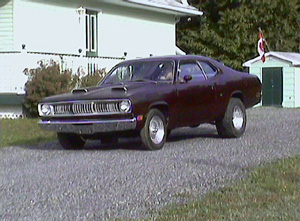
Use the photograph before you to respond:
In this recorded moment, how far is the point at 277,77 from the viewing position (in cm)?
2542

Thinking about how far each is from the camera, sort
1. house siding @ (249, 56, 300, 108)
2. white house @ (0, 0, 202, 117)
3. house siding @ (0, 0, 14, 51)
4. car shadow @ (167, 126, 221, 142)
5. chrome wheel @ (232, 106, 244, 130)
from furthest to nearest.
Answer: house siding @ (249, 56, 300, 108) → house siding @ (0, 0, 14, 51) → white house @ (0, 0, 202, 117) → car shadow @ (167, 126, 221, 142) → chrome wheel @ (232, 106, 244, 130)

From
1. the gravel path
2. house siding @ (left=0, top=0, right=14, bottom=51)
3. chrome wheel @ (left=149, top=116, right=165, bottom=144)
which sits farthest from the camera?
house siding @ (left=0, top=0, right=14, bottom=51)

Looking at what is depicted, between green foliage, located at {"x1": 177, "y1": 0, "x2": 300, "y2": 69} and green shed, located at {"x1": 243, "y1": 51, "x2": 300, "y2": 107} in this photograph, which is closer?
green shed, located at {"x1": 243, "y1": 51, "x2": 300, "y2": 107}

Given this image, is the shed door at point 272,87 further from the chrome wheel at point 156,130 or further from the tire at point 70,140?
the chrome wheel at point 156,130

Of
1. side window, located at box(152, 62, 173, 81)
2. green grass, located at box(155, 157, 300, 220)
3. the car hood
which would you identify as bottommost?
green grass, located at box(155, 157, 300, 220)

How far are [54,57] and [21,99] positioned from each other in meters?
1.53

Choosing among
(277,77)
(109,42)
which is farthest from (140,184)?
(277,77)

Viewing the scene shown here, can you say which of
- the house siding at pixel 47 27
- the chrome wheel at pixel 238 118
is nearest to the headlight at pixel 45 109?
the chrome wheel at pixel 238 118

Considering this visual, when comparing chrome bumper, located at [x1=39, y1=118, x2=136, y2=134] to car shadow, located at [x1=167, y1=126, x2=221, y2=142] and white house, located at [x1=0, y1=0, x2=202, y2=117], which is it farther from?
white house, located at [x1=0, y1=0, x2=202, y2=117]

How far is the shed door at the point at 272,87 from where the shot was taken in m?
25.4

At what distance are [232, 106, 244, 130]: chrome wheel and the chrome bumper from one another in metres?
2.95

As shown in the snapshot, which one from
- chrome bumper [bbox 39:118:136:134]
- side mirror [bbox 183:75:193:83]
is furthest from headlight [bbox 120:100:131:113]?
side mirror [bbox 183:75:193:83]

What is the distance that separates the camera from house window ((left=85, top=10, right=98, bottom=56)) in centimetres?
2155

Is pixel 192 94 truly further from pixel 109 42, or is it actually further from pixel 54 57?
pixel 109 42
